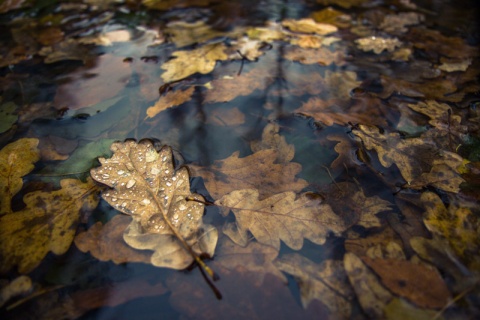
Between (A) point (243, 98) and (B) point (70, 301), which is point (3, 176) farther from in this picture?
(A) point (243, 98)

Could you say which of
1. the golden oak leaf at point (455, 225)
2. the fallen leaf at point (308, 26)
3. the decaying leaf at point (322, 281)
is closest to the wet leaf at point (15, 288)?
the decaying leaf at point (322, 281)

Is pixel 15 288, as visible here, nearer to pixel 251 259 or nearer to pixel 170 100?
pixel 251 259

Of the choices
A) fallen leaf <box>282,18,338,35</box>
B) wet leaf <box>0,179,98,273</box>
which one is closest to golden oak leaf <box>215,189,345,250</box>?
wet leaf <box>0,179,98,273</box>

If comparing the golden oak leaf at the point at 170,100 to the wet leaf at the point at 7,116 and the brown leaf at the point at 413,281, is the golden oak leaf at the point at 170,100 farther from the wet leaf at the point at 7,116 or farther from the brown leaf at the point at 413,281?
the brown leaf at the point at 413,281

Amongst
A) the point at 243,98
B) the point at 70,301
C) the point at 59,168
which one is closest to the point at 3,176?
the point at 59,168

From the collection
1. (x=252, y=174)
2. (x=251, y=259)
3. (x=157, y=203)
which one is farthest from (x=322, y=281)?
(x=157, y=203)

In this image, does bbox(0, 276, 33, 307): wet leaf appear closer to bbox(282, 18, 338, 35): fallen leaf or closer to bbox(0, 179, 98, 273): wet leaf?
bbox(0, 179, 98, 273): wet leaf
